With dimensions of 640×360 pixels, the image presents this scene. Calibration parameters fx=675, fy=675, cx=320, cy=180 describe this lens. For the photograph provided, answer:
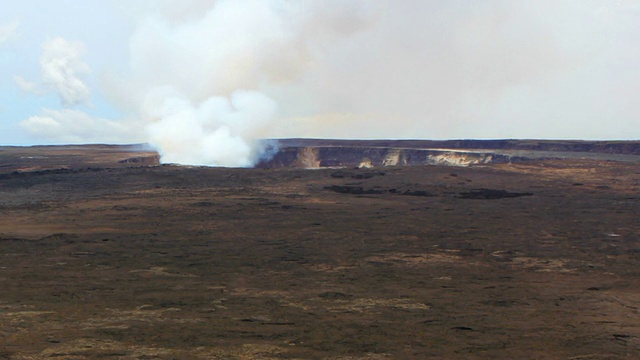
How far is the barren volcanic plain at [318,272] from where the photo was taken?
25.3 ft

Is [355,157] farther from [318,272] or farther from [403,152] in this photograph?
[318,272]

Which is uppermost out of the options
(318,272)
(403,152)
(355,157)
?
(403,152)

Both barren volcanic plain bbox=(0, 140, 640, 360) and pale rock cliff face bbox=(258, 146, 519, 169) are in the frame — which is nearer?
barren volcanic plain bbox=(0, 140, 640, 360)

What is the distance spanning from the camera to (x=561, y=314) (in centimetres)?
925

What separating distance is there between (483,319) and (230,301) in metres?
3.53

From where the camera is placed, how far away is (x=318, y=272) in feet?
39.4

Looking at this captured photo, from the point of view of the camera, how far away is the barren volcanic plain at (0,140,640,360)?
7.73 meters

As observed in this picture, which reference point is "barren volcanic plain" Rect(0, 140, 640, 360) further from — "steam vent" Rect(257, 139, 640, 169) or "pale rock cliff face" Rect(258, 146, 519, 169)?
"steam vent" Rect(257, 139, 640, 169)

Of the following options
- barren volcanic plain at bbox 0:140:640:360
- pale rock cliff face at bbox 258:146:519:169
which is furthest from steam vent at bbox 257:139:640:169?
barren volcanic plain at bbox 0:140:640:360

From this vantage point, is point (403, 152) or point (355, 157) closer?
point (403, 152)

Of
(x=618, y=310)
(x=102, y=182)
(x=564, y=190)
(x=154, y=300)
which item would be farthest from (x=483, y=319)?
(x=102, y=182)

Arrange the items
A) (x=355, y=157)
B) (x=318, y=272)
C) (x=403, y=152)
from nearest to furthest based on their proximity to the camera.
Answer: (x=318, y=272) < (x=403, y=152) < (x=355, y=157)

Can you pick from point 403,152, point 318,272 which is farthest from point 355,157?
→ point 318,272

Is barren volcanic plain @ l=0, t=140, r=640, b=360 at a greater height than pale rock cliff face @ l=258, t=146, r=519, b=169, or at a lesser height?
lesser
